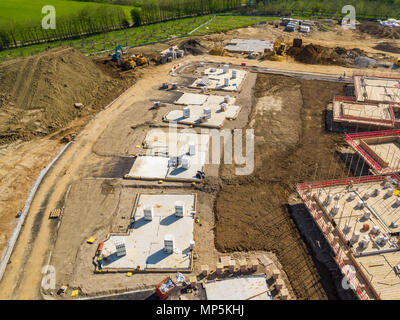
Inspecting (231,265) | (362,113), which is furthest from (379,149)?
(231,265)

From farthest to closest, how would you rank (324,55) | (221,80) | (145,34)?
(145,34) < (324,55) < (221,80)

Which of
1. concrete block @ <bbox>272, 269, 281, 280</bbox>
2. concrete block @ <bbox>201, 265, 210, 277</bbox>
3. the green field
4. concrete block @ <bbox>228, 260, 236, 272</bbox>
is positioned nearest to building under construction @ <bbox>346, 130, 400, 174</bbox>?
concrete block @ <bbox>272, 269, 281, 280</bbox>

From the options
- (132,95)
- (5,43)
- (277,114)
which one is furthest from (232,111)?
(5,43)

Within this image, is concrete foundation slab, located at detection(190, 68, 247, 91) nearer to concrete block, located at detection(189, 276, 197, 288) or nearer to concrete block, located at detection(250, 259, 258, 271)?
concrete block, located at detection(250, 259, 258, 271)

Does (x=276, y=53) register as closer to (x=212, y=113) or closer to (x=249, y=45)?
(x=249, y=45)

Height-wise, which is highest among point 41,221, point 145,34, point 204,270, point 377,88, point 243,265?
point 145,34

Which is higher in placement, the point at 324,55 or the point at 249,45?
the point at 249,45
